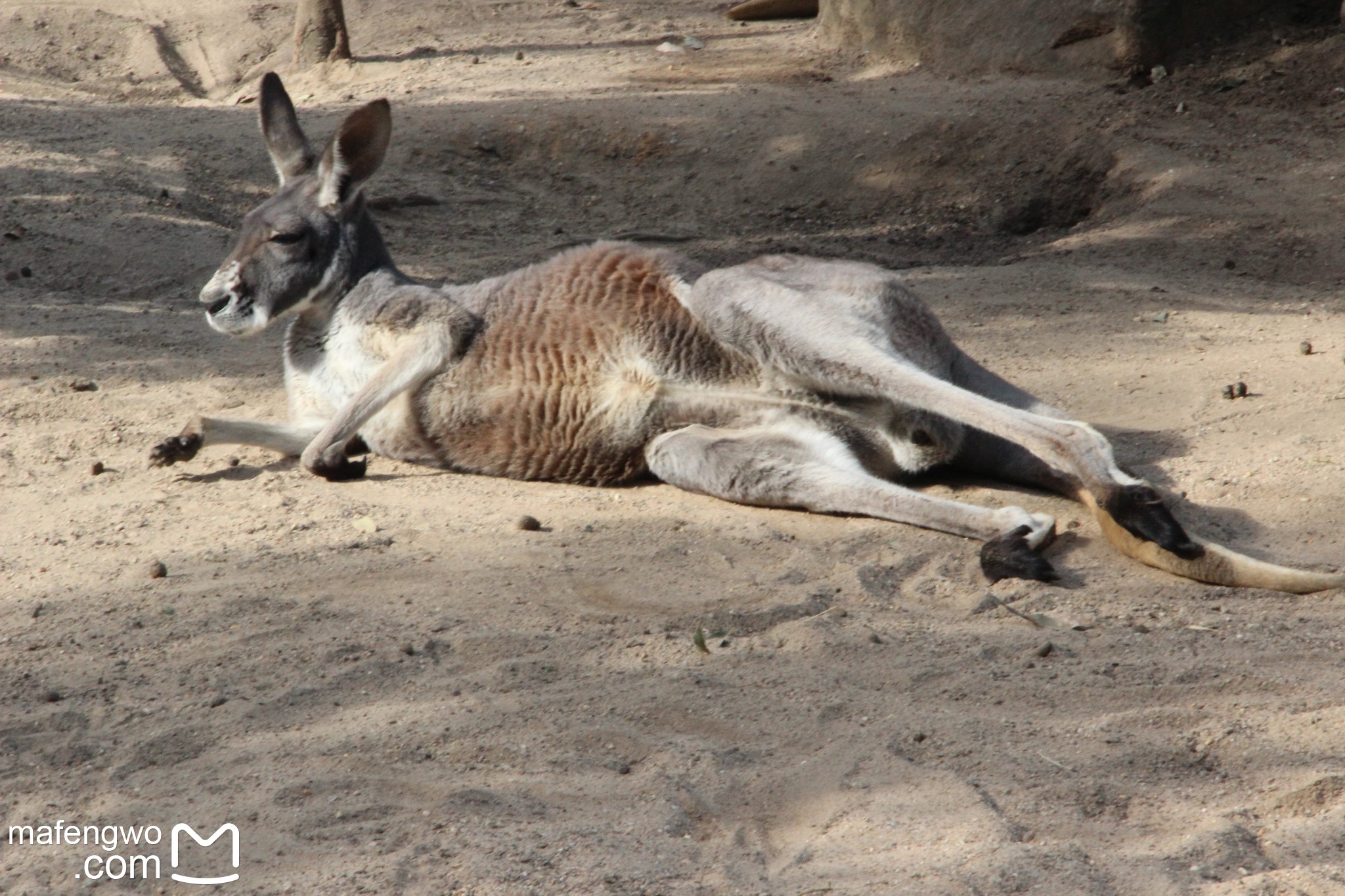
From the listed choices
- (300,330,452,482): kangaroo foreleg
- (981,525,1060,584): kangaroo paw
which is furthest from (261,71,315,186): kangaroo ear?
(981,525,1060,584): kangaroo paw

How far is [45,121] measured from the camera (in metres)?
7.94

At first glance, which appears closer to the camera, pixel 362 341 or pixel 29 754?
pixel 29 754

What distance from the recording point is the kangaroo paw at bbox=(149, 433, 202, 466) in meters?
4.15

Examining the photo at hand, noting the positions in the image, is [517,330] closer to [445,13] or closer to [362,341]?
[362,341]

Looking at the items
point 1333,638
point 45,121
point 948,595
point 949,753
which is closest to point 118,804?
point 949,753

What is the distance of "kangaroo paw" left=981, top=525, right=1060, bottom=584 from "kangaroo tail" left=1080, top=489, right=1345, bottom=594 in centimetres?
24

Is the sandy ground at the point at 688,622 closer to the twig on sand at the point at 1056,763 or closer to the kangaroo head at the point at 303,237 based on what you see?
the twig on sand at the point at 1056,763

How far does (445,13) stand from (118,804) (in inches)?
392

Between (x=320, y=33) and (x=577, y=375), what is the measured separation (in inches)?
270

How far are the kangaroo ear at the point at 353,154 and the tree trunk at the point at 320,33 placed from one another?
602 centimetres

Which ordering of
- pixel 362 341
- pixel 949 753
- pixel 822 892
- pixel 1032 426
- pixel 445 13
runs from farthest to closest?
1. pixel 445 13
2. pixel 362 341
3. pixel 1032 426
4. pixel 949 753
5. pixel 822 892

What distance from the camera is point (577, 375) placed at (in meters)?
4.11

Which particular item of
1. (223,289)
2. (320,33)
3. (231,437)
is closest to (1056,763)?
(231,437)

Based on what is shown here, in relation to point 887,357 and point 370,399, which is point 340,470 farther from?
point 887,357
